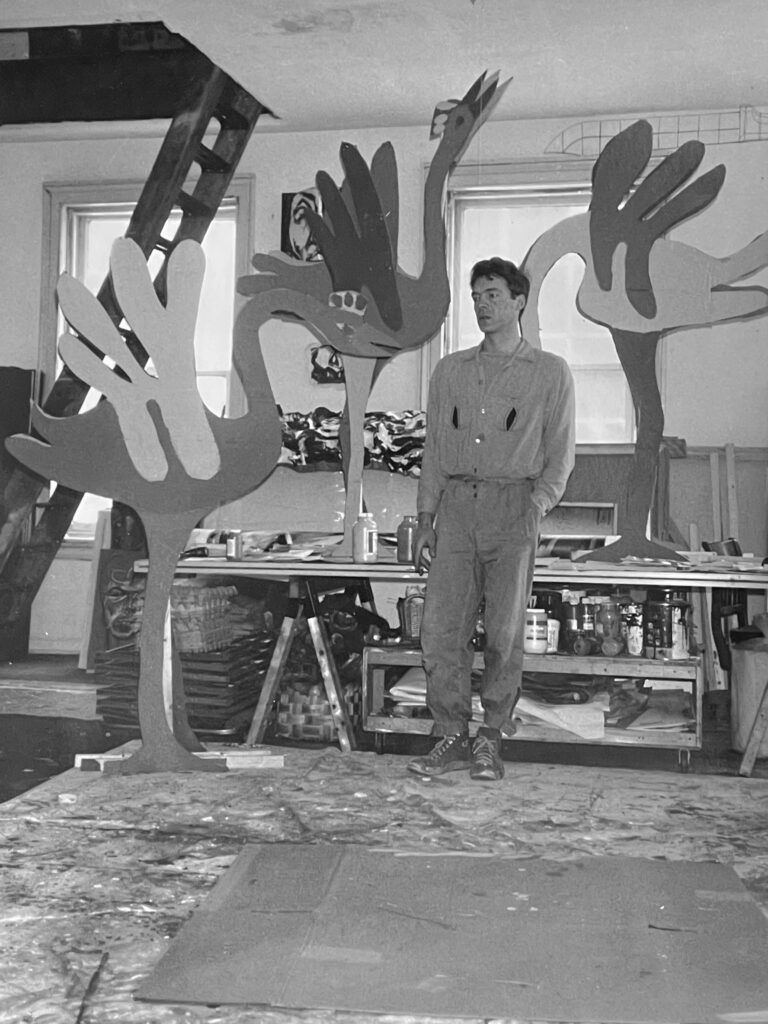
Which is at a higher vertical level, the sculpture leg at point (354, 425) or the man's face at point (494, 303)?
Result: the man's face at point (494, 303)

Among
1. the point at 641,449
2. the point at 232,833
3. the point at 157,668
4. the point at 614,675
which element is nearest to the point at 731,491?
the point at 641,449

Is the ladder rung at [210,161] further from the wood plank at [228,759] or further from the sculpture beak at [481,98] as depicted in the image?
the wood plank at [228,759]

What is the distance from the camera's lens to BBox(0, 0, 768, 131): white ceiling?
4891 mm

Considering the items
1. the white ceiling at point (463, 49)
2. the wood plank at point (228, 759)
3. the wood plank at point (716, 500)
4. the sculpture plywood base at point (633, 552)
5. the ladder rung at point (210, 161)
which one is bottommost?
the wood plank at point (228, 759)

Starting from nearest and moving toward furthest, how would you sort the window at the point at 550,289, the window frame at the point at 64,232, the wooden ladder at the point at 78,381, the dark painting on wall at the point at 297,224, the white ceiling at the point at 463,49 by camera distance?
the white ceiling at the point at 463,49, the wooden ladder at the point at 78,381, the window frame at the point at 64,232, the window at the point at 550,289, the dark painting on wall at the point at 297,224

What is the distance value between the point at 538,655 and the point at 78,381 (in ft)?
8.70

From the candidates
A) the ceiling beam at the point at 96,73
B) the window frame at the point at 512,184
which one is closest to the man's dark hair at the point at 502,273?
the window frame at the point at 512,184

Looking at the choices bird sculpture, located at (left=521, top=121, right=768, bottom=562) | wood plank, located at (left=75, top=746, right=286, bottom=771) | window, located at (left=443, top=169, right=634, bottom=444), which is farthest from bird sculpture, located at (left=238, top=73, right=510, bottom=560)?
window, located at (left=443, top=169, right=634, bottom=444)

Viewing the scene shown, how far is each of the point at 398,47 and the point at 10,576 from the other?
10.4 feet

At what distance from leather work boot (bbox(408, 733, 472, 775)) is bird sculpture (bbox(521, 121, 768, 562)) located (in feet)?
3.33

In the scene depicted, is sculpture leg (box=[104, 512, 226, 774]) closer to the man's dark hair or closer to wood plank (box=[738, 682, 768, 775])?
A: the man's dark hair

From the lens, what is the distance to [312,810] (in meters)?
3.09

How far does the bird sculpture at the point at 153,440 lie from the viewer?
348 cm

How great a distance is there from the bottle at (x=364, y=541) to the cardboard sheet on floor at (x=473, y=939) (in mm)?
1598
